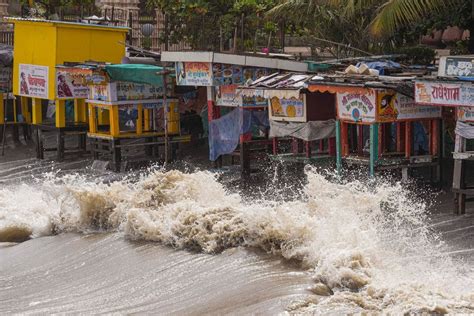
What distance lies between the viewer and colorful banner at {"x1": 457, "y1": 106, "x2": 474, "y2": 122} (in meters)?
14.2

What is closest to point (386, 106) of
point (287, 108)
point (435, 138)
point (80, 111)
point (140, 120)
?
point (435, 138)

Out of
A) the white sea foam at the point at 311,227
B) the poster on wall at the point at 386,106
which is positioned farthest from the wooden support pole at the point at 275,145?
the poster on wall at the point at 386,106

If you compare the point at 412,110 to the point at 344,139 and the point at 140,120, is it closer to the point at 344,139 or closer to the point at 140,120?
the point at 344,139

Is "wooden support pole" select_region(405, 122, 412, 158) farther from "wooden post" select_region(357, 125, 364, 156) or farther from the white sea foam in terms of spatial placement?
"wooden post" select_region(357, 125, 364, 156)

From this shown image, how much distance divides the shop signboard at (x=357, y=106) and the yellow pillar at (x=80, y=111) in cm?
796

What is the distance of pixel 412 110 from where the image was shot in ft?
51.6

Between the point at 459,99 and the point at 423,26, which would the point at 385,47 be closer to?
the point at 423,26

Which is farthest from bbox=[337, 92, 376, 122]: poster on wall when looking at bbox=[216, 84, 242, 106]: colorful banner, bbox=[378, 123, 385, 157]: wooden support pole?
bbox=[216, 84, 242, 106]: colorful banner

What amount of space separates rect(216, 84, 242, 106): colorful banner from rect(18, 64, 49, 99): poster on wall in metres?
4.78

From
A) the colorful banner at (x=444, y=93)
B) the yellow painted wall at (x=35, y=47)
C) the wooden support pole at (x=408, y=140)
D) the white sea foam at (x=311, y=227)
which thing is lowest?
the white sea foam at (x=311, y=227)

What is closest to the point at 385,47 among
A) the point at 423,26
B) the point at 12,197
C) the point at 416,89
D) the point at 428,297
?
the point at 423,26

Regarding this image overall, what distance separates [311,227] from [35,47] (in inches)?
436

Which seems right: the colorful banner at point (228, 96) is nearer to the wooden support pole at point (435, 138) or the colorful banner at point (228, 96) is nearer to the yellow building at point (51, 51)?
the wooden support pole at point (435, 138)

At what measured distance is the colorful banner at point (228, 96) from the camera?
18.1 meters
